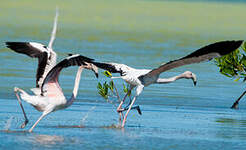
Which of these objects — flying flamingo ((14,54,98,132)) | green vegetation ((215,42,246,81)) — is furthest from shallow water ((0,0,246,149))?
green vegetation ((215,42,246,81))

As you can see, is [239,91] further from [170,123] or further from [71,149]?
[71,149]

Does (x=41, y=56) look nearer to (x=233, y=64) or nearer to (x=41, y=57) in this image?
(x=41, y=57)

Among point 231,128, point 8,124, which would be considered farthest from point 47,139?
point 231,128

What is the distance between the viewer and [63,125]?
15453mm

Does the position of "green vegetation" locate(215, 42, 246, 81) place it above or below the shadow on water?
above

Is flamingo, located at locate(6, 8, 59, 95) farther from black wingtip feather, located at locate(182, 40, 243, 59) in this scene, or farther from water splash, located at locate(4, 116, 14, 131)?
black wingtip feather, located at locate(182, 40, 243, 59)

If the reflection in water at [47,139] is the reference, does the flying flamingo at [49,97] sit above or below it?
above

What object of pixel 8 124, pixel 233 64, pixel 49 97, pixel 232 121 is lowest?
pixel 232 121

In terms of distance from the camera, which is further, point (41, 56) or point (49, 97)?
point (41, 56)

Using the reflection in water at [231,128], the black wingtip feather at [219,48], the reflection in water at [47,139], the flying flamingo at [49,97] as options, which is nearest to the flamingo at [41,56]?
the flying flamingo at [49,97]

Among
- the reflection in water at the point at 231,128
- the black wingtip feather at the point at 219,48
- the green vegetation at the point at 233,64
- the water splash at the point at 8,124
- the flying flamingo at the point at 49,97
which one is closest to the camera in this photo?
the flying flamingo at the point at 49,97

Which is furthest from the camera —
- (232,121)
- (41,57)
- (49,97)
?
(232,121)

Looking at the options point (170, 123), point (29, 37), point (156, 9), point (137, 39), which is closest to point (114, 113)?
point (170, 123)

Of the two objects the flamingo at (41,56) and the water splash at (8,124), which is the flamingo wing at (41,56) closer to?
the flamingo at (41,56)
